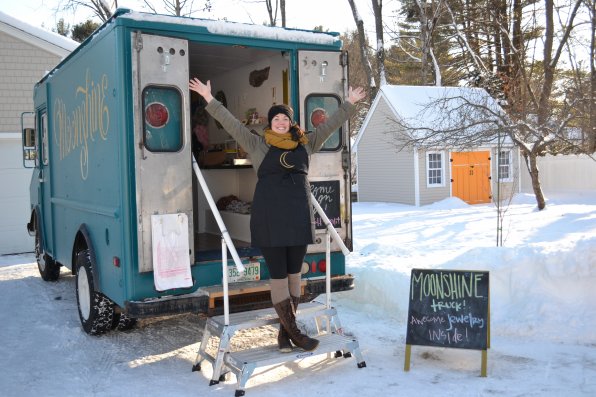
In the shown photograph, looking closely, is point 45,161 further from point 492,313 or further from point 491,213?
point 491,213

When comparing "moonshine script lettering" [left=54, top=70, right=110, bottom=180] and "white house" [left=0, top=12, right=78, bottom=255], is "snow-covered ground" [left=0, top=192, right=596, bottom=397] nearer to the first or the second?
"moonshine script lettering" [left=54, top=70, right=110, bottom=180]

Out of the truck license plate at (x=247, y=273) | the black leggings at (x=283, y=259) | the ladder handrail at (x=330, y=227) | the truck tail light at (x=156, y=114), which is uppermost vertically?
the truck tail light at (x=156, y=114)

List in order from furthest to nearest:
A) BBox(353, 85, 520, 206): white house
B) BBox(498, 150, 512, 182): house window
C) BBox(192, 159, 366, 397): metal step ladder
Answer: BBox(498, 150, 512, 182): house window, BBox(353, 85, 520, 206): white house, BBox(192, 159, 366, 397): metal step ladder

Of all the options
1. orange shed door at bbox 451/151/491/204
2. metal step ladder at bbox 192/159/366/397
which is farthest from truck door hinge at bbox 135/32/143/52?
orange shed door at bbox 451/151/491/204

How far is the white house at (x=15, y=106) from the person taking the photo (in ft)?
40.3

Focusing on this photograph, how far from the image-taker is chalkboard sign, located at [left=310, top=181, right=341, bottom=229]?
5523 millimetres

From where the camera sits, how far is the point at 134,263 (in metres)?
4.73

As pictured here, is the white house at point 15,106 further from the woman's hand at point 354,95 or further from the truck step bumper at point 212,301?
the woman's hand at point 354,95

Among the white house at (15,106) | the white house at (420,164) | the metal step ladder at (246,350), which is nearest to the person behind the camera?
the metal step ladder at (246,350)

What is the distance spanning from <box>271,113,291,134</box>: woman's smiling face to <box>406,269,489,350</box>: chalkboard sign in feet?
5.09

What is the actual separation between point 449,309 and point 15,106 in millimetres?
10633

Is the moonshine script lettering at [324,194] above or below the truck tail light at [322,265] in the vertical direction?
above

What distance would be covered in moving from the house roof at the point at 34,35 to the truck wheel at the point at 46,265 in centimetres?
525

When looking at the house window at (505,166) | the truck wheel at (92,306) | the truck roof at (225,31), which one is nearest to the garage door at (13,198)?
the truck wheel at (92,306)
